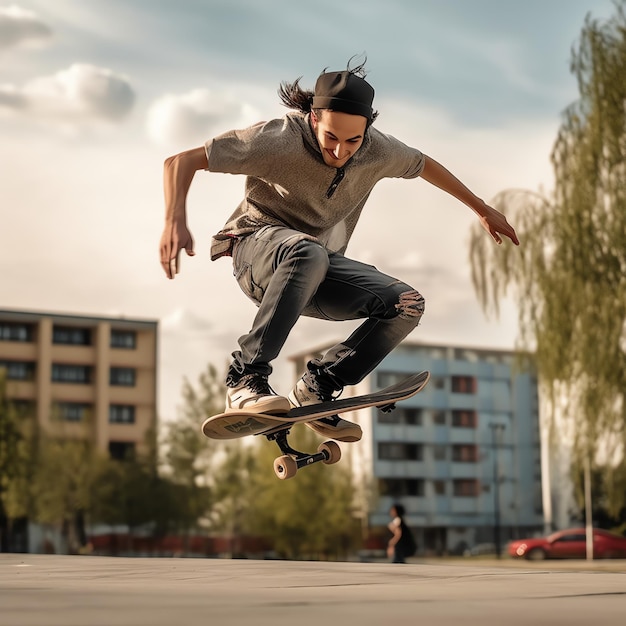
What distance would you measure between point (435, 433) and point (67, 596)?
68099mm

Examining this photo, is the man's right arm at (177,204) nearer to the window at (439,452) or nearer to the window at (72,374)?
the window at (72,374)

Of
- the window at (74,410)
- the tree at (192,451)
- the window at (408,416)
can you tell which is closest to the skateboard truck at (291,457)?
the tree at (192,451)

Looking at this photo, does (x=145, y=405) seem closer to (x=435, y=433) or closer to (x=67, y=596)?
(x=435, y=433)

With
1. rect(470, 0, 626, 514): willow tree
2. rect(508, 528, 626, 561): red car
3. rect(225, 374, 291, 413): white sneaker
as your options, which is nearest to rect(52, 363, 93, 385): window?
rect(508, 528, 626, 561): red car

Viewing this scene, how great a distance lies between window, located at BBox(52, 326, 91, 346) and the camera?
63156 mm

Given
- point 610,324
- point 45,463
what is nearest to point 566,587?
point 610,324

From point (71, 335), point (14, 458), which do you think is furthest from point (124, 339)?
point (14, 458)

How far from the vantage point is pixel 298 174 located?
14.4ft

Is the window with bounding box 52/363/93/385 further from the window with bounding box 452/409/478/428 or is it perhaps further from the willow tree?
the willow tree

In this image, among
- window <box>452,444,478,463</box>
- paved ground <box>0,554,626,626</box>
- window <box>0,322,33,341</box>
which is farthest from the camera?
window <box>452,444,478,463</box>

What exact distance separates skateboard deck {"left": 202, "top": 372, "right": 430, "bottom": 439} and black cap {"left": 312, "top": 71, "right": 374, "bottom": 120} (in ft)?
4.12

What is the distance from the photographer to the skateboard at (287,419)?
14.1ft

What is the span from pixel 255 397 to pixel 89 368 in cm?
6157

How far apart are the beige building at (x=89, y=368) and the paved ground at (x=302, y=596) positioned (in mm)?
57533
